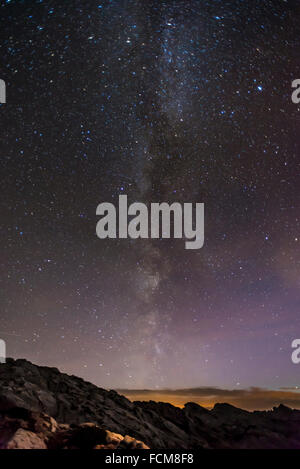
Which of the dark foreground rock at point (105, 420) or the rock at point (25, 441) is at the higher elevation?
the rock at point (25, 441)

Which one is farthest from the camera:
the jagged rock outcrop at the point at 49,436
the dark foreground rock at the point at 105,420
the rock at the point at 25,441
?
the dark foreground rock at the point at 105,420

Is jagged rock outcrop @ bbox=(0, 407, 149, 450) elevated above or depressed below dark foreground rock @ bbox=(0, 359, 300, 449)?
above

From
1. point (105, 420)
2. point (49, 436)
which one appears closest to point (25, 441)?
point (49, 436)

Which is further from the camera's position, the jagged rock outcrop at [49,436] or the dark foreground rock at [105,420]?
the dark foreground rock at [105,420]

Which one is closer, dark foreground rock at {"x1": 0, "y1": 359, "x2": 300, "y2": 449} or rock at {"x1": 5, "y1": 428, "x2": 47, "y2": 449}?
rock at {"x1": 5, "y1": 428, "x2": 47, "y2": 449}

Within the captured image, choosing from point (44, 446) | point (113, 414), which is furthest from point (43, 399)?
point (44, 446)

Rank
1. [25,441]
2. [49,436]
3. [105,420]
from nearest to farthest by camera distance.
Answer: [25,441], [49,436], [105,420]

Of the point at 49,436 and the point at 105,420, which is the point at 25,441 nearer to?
the point at 49,436

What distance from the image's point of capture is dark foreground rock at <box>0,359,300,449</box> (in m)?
15.5

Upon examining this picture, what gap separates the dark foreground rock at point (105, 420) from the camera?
1554 cm

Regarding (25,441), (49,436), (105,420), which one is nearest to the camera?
(25,441)

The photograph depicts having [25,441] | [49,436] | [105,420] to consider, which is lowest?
[105,420]

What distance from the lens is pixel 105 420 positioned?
31.8m

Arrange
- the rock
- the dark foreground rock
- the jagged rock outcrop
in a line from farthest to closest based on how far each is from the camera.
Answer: the dark foreground rock
the jagged rock outcrop
the rock
